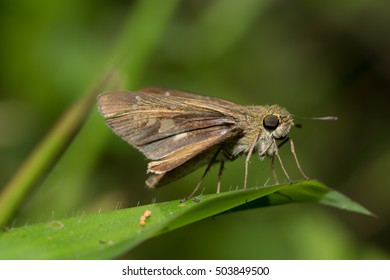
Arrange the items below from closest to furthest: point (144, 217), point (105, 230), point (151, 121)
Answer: point (105, 230) → point (144, 217) → point (151, 121)

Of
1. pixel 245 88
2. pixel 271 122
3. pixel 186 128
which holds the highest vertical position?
pixel 271 122

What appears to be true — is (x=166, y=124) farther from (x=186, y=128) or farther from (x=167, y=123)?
(x=186, y=128)

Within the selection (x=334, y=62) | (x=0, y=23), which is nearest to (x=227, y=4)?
(x=334, y=62)

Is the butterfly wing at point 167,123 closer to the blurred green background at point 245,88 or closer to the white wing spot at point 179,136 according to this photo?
the white wing spot at point 179,136

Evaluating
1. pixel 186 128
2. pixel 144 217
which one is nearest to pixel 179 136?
pixel 186 128

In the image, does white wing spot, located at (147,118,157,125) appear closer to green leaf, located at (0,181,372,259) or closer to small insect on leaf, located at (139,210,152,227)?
green leaf, located at (0,181,372,259)

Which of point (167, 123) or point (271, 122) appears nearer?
point (167, 123)
